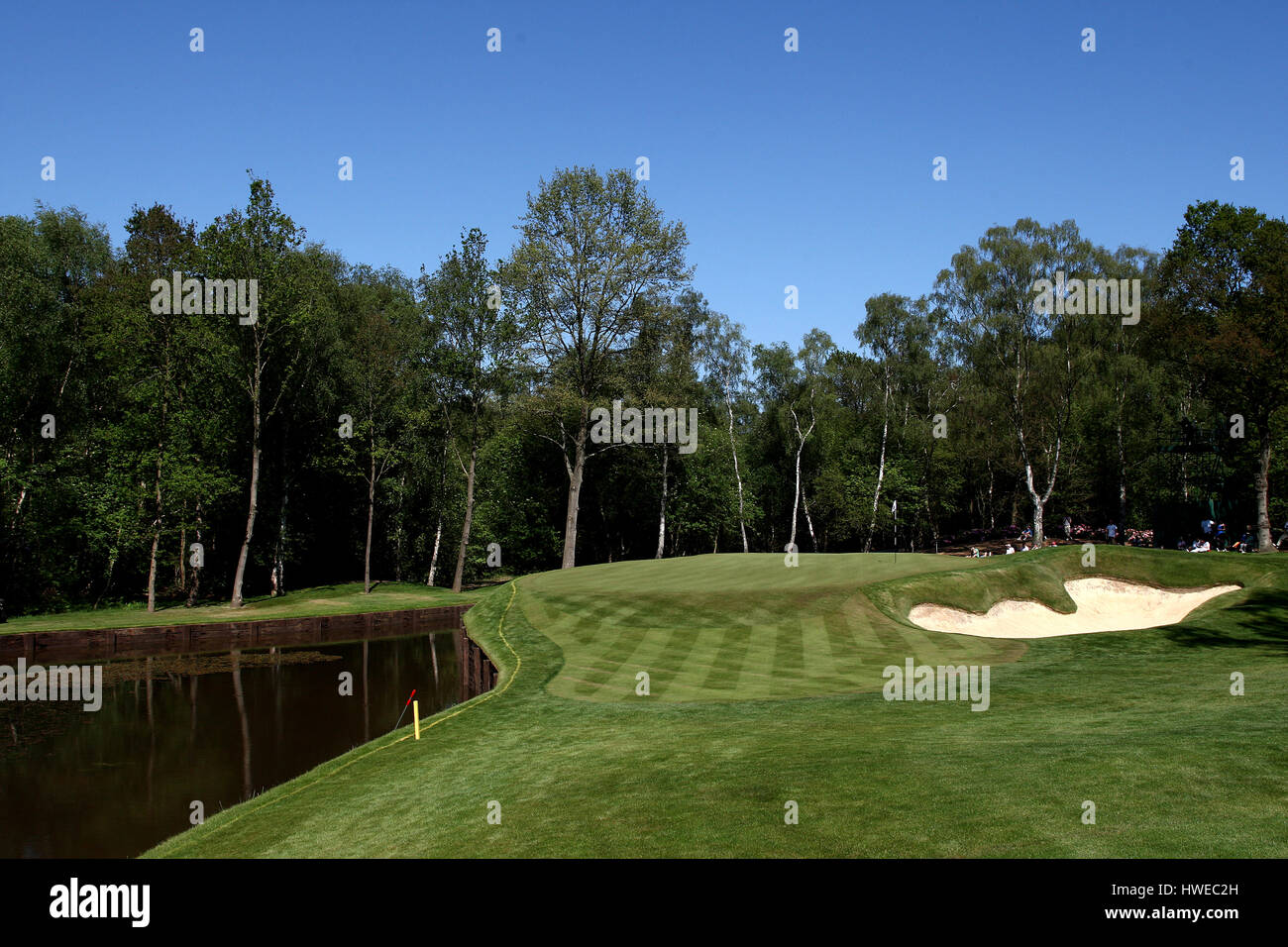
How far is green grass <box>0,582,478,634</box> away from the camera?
4062cm

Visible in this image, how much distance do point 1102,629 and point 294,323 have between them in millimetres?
Answer: 45683

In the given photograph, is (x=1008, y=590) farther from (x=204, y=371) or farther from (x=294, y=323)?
(x=204, y=371)

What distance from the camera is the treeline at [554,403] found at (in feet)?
154

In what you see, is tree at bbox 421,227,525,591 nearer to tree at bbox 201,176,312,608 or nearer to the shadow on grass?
tree at bbox 201,176,312,608

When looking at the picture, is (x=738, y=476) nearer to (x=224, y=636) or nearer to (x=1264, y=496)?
(x=1264, y=496)

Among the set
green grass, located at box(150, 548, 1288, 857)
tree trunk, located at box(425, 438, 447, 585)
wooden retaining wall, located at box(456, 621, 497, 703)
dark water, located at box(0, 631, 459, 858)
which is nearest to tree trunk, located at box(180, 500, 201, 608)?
dark water, located at box(0, 631, 459, 858)

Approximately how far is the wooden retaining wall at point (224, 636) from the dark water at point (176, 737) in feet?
6.86

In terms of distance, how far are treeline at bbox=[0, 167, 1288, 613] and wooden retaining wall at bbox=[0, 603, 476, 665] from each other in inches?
256

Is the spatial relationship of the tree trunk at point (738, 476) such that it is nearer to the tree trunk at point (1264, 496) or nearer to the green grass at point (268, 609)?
the green grass at point (268, 609)

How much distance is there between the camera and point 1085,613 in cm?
3306

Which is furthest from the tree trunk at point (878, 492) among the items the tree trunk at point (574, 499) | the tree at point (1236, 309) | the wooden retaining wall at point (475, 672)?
the wooden retaining wall at point (475, 672)

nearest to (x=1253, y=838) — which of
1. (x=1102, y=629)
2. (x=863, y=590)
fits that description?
(x=863, y=590)

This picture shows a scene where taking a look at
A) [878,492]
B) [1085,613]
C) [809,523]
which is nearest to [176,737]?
[1085,613]

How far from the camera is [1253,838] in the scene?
8320mm
